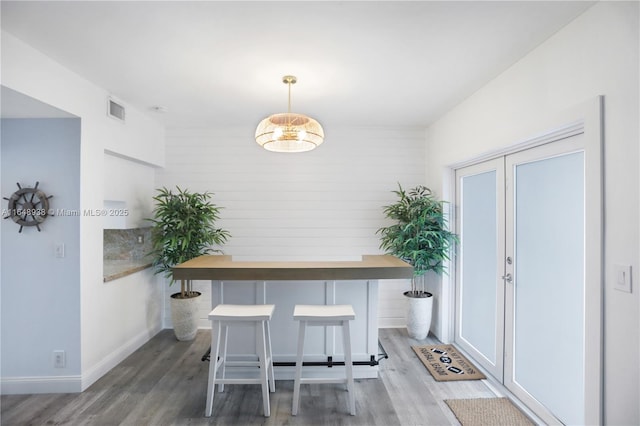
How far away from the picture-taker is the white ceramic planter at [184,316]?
3.90 m

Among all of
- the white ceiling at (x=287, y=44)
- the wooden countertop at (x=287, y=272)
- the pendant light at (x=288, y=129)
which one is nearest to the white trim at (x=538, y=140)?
the white ceiling at (x=287, y=44)

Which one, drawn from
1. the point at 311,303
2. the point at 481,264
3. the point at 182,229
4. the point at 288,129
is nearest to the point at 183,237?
the point at 182,229

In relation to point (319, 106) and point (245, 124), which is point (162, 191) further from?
point (319, 106)

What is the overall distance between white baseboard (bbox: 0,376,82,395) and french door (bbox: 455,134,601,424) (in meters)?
3.78

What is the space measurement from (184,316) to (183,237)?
985mm

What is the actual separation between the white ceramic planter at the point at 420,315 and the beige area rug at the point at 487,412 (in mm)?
1283

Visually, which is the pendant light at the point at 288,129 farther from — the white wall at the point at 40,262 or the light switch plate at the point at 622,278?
the light switch plate at the point at 622,278

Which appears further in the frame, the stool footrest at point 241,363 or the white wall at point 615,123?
the stool footrest at point 241,363

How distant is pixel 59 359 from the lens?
2.78 metres

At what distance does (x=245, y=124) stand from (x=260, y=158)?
0.48 m

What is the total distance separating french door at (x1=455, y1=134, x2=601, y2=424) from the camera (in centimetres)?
213

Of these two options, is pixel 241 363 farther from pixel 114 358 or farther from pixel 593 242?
pixel 593 242

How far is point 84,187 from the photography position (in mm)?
2836

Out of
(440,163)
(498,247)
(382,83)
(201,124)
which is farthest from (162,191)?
(498,247)
